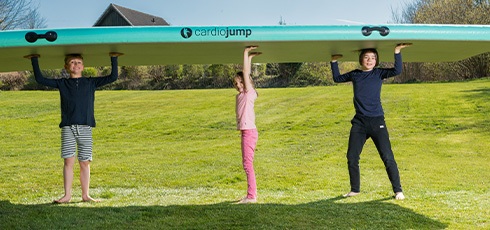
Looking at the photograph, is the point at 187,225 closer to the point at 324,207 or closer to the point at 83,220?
the point at 83,220

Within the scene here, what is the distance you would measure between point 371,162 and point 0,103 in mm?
16114

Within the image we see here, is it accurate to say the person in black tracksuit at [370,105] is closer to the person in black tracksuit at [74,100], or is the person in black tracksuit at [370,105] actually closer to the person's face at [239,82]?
the person's face at [239,82]

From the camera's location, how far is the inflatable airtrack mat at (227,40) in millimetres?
5449

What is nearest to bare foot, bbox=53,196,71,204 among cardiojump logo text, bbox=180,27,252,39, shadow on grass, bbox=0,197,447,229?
shadow on grass, bbox=0,197,447,229

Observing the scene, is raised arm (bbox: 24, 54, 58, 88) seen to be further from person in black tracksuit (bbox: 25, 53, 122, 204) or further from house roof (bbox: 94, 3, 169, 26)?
house roof (bbox: 94, 3, 169, 26)

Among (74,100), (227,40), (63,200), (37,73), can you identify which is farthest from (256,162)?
(227,40)

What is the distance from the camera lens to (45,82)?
609cm

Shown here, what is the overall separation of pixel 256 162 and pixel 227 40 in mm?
6326

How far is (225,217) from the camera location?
5449 millimetres

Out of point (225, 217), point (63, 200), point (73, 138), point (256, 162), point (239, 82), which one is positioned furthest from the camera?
point (256, 162)

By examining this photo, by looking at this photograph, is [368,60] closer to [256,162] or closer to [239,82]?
[239,82]

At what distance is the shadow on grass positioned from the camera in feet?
17.0

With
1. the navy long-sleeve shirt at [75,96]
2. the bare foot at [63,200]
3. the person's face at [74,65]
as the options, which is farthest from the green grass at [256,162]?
the person's face at [74,65]

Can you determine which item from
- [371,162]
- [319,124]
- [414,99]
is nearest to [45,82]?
[371,162]
